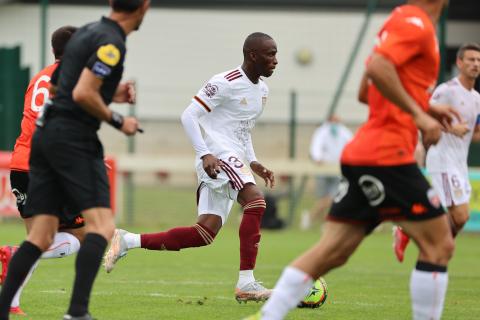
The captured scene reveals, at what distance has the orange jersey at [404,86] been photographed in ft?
22.0

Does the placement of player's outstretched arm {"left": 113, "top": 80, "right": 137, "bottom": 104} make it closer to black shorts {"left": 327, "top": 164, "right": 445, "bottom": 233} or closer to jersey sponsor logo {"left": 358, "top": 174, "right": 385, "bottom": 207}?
black shorts {"left": 327, "top": 164, "right": 445, "bottom": 233}

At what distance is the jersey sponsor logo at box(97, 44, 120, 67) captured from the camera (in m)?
6.84

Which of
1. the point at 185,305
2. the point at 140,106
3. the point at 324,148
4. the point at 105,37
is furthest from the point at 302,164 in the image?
the point at 105,37

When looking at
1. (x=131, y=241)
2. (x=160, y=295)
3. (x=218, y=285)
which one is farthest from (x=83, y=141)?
(x=218, y=285)

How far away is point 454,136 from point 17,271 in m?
5.70

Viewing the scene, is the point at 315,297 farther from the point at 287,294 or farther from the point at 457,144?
the point at 457,144

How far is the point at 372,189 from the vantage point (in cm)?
673

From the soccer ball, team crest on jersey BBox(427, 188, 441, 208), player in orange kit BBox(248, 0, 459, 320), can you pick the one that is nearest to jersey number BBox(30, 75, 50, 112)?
the soccer ball

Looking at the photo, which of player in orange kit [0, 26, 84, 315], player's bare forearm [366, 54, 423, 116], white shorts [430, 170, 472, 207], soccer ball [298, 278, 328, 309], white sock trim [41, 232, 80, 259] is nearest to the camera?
player's bare forearm [366, 54, 423, 116]

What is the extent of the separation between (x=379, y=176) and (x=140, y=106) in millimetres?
19958

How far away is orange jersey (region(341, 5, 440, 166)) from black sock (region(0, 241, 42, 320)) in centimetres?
206

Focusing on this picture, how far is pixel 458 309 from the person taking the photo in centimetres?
961

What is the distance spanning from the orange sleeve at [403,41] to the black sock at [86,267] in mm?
2044

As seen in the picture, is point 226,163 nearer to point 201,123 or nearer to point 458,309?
point 201,123
